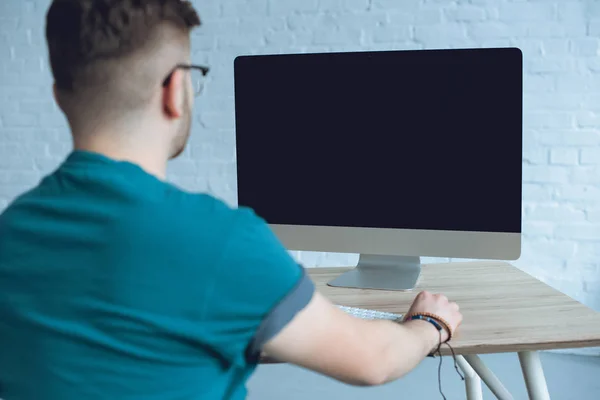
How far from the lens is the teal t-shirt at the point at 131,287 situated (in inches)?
28.7

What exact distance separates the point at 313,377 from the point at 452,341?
1697 millimetres

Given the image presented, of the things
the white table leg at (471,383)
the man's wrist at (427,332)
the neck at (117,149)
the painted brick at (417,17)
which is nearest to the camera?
the neck at (117,149)

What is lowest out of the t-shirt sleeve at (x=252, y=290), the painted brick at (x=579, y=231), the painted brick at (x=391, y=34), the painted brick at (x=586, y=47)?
the painted brick at (x=579, y=231)

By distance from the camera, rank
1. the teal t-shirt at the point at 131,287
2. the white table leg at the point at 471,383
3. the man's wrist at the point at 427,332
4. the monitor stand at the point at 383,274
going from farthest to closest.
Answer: the white table leg at the point at 471,383
the monitor stand at the point at 383,274
the man's wrist at the point at 427,332
the teal t-shirt at the point at 131,287

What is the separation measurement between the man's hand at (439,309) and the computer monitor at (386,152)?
268mm

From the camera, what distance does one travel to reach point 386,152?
4.86 ft

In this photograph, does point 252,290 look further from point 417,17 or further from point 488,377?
point 417,17

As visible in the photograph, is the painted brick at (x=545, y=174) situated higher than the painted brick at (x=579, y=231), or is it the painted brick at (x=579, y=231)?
the painted brick at (x=545, y=174)

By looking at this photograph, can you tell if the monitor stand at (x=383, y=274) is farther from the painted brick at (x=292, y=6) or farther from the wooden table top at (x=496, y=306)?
the painted brick at (x=292, y=6)

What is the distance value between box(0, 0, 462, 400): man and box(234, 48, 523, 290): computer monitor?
654mm

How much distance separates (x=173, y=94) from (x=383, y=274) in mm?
877

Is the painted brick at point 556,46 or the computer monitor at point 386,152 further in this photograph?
the painted brick at point 556,46

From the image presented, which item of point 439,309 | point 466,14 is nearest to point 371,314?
point 439,309

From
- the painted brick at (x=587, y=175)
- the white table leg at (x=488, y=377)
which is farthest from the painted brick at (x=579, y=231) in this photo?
the white table leg at (x=488, y=377)
